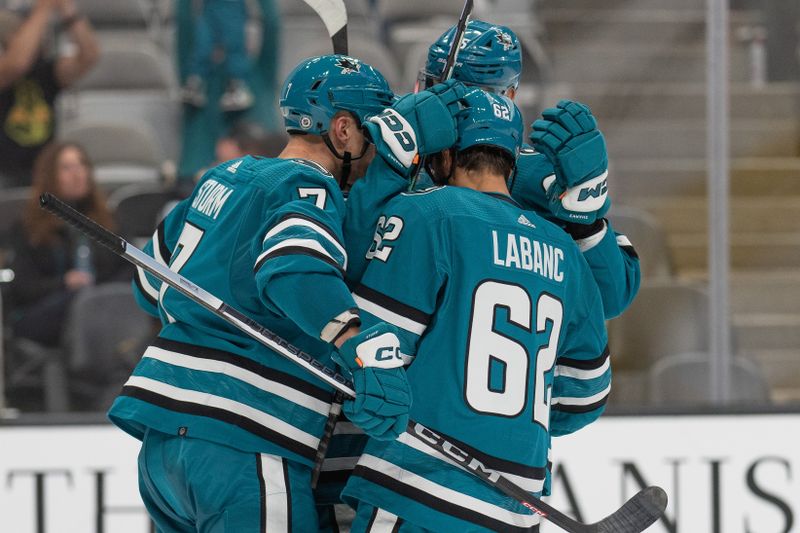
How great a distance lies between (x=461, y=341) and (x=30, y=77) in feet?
10.3

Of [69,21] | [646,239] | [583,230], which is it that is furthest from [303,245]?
[69,21]

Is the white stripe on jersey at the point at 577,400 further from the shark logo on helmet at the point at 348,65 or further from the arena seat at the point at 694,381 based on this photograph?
the arena seat at the point at 694,381

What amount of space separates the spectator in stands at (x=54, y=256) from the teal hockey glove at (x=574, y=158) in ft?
7.37

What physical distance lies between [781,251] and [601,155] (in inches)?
88.7

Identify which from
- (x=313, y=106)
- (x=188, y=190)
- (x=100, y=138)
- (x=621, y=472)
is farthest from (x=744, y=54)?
(x=313, y=106)

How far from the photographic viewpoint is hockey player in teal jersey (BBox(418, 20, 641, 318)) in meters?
2.38

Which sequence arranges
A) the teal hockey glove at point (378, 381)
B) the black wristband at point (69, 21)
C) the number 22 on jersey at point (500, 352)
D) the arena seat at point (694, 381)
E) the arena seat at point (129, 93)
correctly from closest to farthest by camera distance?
1. the teal hockey glove at point (378, 381)
2. the number 22 on jersey at point (500, 352)
3. the arena seat at point (694, 381)
4. the arena seat at point (129, 93)
5. the black wristband at point (69, 21)

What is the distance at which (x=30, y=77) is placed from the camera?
493 centimetres

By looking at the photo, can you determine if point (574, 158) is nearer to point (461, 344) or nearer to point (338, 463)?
point (461, 344)

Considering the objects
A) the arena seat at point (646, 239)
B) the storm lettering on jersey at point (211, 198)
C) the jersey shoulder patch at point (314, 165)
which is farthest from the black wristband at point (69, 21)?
the jersey shoulder patch at point (314, 165)

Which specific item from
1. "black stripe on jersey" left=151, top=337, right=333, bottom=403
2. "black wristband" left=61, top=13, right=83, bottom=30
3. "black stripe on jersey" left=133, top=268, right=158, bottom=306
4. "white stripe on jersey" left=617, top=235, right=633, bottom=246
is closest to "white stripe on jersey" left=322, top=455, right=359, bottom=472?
"black stripe on jersey" left=151, top=337, right=333, bottom=403

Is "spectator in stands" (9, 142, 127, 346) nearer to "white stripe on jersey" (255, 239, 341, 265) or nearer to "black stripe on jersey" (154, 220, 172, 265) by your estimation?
"black stripe on jersey" (154, 220, 172, 265)

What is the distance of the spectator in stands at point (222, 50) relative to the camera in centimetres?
471

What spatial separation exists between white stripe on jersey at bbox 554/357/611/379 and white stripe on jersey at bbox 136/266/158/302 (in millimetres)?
759
